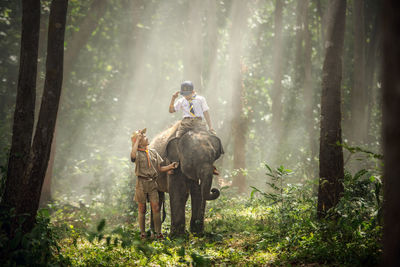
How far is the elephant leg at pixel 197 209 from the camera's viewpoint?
7066mm

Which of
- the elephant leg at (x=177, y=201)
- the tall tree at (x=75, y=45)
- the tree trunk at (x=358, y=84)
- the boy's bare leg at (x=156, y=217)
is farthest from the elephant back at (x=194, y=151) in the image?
the tree trunk at (x=358, y=84)

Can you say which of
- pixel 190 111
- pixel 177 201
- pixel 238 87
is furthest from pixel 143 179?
pixel 238 87

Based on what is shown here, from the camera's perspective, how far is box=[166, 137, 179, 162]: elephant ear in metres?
7.71

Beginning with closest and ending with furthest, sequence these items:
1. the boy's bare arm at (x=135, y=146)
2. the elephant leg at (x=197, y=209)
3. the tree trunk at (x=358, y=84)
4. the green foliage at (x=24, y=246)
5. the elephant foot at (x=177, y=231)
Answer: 1. the green foliage at (x=24, y=246)
2. the boy's bare arm at (x=135, y=146)
3. the elephant leg at (x=197, y=209)
4. the elephant foot at (x=177, y=231)
5. the tree trunk at (x=358, y=84)

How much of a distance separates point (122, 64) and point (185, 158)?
17.1 m

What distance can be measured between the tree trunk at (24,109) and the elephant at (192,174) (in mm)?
3150

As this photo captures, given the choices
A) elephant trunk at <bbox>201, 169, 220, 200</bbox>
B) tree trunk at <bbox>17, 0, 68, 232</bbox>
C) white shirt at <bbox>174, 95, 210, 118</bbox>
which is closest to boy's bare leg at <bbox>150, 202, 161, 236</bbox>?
elephant trunk at <bbox>201, 169, 220, 200</bbox>

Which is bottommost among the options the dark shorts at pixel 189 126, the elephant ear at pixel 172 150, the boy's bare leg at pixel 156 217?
the boy's bare leg at pixel 156 217

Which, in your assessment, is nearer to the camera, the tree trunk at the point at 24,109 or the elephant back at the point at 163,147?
the tree trunk at the point at 24,109

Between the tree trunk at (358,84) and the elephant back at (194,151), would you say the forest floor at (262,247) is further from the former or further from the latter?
the tree trunk at (358,84)

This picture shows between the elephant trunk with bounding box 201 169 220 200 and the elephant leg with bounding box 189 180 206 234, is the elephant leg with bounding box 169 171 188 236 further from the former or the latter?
the elephant trunk with bounding box 201 169 220 200

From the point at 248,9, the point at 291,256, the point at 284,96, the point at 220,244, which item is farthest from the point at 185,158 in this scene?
the point at 284,96

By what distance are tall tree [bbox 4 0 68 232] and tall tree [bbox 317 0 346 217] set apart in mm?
4612

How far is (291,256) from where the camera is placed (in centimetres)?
498
